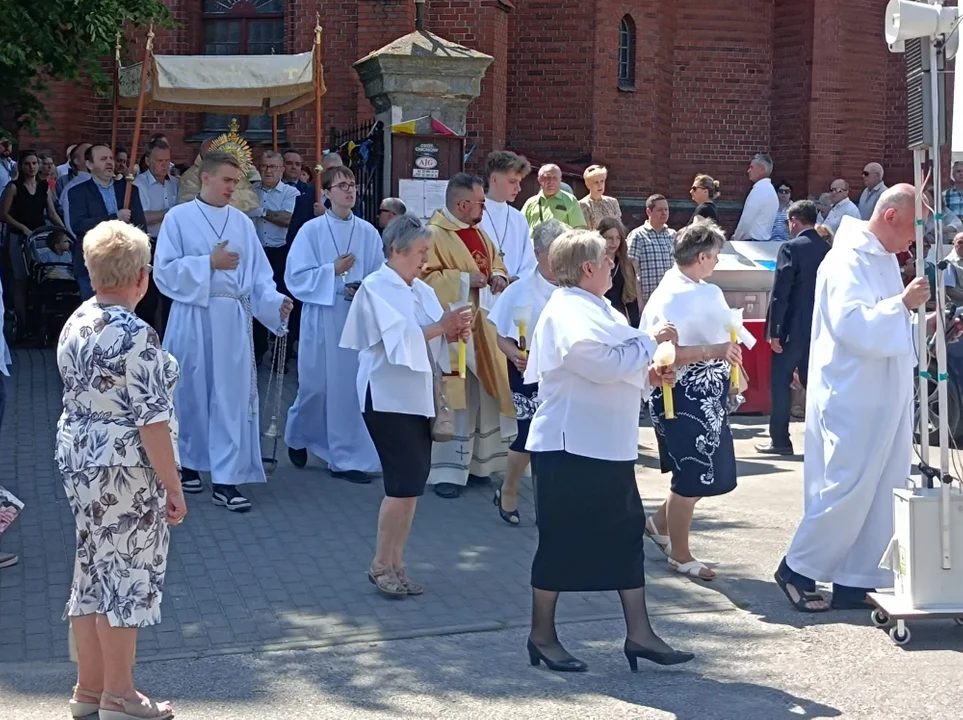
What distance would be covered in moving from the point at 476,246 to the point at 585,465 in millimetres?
3686

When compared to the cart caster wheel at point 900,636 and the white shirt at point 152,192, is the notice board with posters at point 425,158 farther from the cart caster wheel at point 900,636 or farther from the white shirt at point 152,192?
the cart caster wheel at point 900,636

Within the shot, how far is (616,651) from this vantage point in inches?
245

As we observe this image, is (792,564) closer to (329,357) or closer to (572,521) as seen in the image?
(572,521)

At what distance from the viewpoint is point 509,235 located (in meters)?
9.94

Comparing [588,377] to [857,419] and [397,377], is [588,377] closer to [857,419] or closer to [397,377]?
[397,377]

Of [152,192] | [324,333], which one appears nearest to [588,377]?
[324,333]

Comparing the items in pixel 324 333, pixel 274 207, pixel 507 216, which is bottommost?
pixel 324 333

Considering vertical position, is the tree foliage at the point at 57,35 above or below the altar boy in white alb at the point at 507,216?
above

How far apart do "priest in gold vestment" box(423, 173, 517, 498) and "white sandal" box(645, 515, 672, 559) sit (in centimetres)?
157

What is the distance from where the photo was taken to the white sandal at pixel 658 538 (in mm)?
7824

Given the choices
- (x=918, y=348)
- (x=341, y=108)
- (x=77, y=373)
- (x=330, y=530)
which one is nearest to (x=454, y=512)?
(x=330, y=530)

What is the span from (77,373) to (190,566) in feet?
9.03

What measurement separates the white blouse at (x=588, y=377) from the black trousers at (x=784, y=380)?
5.49 metres

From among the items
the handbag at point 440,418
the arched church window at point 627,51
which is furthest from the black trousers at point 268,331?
the arched church window at point 627,51
